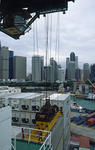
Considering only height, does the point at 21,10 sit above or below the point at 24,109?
above

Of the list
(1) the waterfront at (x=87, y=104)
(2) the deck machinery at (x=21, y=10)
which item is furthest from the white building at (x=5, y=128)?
(1) the waterfront at (x=87, y=104)

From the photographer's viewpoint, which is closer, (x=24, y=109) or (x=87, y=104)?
(x=24, y=109)

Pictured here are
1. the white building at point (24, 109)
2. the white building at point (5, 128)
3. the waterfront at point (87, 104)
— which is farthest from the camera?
the waterfront at point (87, 104)

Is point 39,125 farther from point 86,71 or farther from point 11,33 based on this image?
point 86,71

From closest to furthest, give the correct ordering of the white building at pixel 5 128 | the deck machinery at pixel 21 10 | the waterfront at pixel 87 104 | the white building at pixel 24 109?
1. the white building at pixel 5 128
2. the deck machinery at pixel 21 10
3. the white building at pixel 24 109
4. the waterfront at pixel 87 104

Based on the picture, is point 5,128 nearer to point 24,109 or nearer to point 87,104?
point 24,109

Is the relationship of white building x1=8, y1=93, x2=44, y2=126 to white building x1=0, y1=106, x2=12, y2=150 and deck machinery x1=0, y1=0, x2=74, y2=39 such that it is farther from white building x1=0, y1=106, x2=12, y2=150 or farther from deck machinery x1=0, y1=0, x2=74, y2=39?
white building x1=0, y1=106, x2=12, y2=150

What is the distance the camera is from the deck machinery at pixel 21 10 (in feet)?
26.5

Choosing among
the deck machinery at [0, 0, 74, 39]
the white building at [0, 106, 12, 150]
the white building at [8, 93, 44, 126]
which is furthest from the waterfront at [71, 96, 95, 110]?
the white building at [0, 106, 12, 150]

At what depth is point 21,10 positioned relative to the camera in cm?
846

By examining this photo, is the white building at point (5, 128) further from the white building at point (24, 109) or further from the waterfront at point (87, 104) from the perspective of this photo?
the waterfront at point (87, 104)

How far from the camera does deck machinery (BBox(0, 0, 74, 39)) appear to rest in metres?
8.07

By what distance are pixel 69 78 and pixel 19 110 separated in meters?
90.0

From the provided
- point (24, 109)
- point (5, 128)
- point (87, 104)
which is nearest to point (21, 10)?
point (5, 128)
